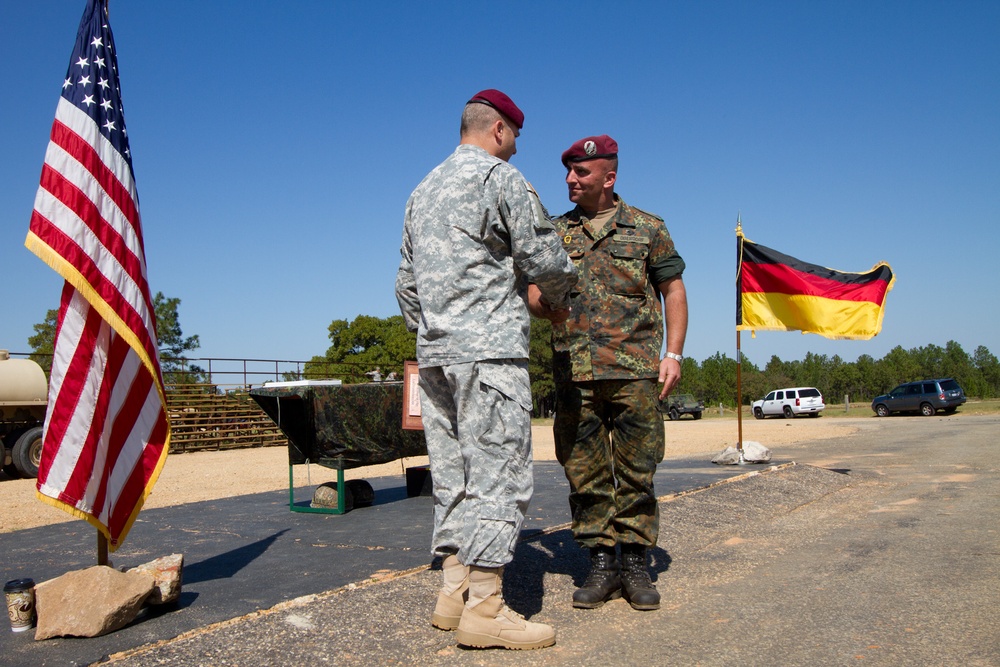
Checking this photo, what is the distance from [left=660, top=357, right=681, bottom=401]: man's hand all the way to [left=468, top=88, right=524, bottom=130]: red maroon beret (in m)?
1.21

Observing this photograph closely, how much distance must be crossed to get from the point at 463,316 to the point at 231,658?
4.18 feet

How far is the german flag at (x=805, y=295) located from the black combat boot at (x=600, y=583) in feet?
22.4

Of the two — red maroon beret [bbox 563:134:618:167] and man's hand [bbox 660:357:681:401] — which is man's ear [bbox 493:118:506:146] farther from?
man's hand [bbox 660:357:681:401]

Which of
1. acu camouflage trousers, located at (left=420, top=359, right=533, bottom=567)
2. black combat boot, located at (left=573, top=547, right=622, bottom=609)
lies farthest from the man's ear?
black combat boot, located at (left=573, top=547, right=622, bottom=609)

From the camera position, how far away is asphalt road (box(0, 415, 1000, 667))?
2.52 metres

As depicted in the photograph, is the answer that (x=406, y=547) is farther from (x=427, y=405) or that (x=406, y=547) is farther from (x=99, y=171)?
(x=99, y=171)

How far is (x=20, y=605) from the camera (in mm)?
2723

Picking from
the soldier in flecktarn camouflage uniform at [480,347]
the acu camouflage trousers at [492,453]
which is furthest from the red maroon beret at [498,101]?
the acu camouflage trousers at [492,453]

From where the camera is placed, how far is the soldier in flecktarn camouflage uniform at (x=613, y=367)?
3.31 metres

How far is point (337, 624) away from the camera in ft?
9.06

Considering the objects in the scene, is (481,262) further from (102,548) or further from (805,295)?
(805,295)

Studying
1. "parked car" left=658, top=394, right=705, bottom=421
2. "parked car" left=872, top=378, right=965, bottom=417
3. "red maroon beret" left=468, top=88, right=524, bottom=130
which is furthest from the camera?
"parked car" left=658, top=394, right=705, bottom=421

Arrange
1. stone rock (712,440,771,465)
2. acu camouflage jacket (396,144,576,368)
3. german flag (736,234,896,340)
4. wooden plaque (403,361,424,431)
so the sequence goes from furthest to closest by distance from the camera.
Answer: german flag (736,234,896,340)
stone rock (712,440,771,465)
wooden plaque (403,361,424,431)
acu camouflage jacket (396,144,576,368)

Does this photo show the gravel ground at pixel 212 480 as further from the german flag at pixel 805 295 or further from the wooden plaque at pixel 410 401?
the german flag at pixel 805 295
